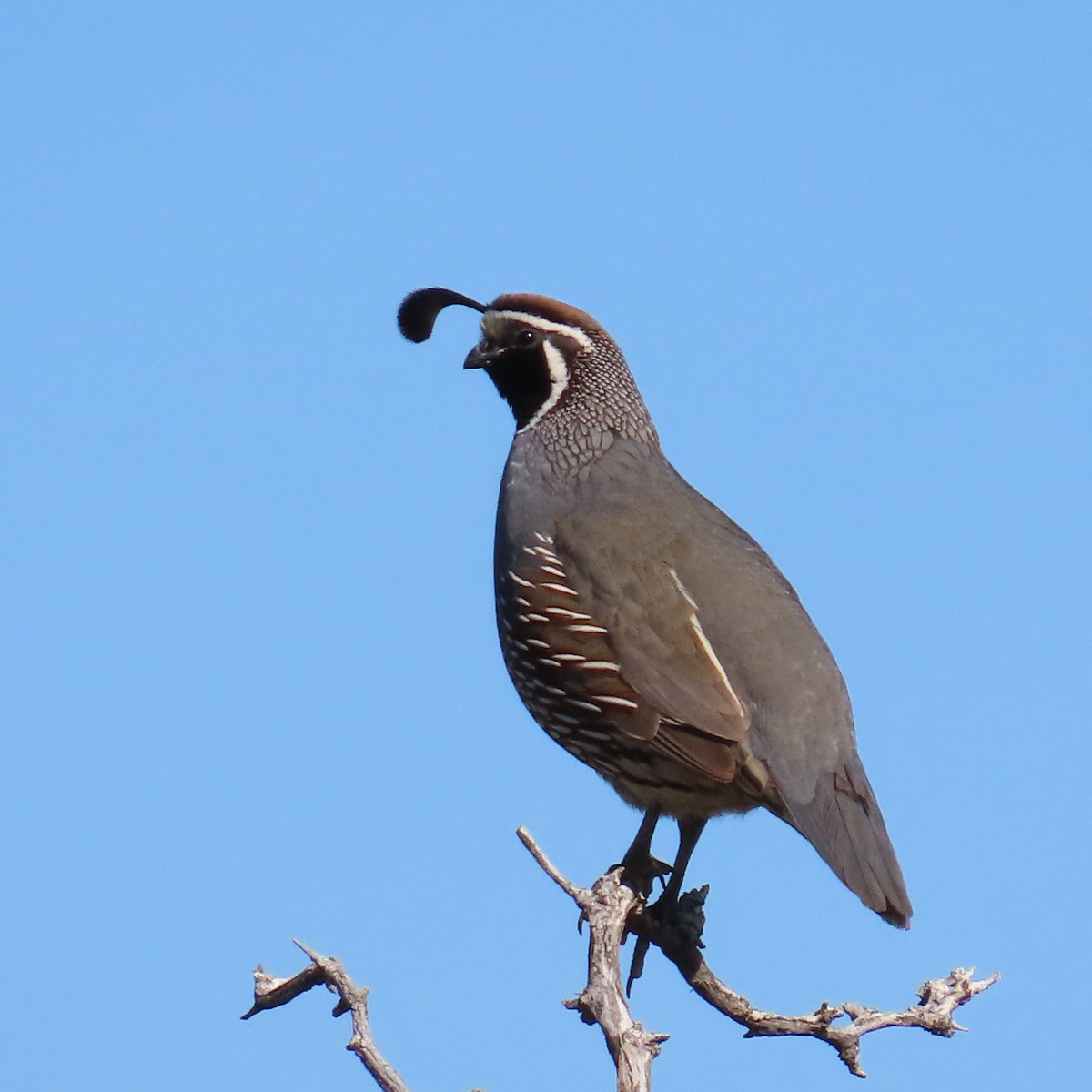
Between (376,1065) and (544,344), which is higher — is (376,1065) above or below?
below

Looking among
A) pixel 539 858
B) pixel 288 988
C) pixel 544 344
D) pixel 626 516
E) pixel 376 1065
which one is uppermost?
pixel 544 344

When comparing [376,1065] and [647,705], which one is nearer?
[376,1065]

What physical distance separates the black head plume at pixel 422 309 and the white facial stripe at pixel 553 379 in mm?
801

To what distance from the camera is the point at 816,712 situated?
18.6ft

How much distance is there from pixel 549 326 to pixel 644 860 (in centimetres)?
229

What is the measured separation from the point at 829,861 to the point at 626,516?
5.24ft

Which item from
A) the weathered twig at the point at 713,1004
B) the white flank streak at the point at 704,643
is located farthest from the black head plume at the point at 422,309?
the weathered twig at the point at 713,1004

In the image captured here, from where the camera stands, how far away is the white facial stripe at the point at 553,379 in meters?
6.98

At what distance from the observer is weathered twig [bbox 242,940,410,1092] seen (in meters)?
3.91

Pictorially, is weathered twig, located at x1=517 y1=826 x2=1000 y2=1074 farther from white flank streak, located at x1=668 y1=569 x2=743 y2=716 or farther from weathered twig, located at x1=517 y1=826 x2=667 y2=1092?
white flank streak, located at x1=668 y1=569 x2=743 y2=716

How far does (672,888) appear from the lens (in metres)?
5.94

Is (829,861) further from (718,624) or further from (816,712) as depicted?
(718,624)

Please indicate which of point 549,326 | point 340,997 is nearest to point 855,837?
point 340,997

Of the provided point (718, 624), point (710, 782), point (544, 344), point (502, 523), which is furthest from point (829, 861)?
point (544, 344)
